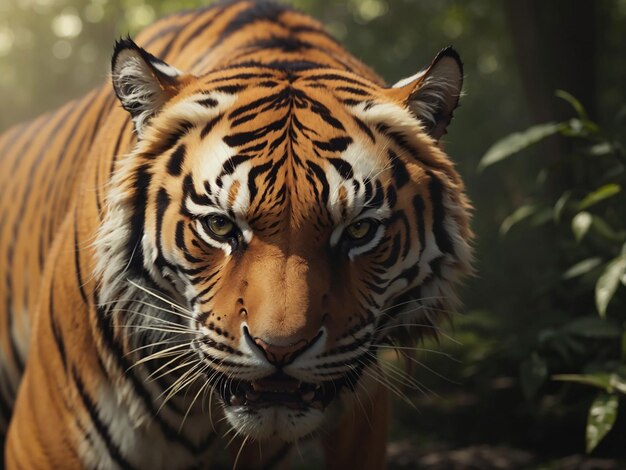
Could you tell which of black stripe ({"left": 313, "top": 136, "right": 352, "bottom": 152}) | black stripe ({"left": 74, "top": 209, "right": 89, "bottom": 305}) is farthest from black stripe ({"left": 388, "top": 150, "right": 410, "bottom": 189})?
black stripe ({"left": 74, "top": 209, "right": 89, "bottom": 305})

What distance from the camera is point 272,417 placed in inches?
83.4

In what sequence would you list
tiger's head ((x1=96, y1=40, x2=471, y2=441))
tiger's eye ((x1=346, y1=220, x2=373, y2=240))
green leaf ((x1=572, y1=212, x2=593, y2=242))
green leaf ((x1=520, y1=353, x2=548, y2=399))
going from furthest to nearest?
green leaf ((x1=520, y1=353, x2=548, y2=399)), green leaf ((x1=572, y1=212, x2=593, y2=242)), tiger's eye ((x1=346, y1=220, x2=373, y2=240)), tiger's head ((x1=96, y1=40, x2=471, y2=441))

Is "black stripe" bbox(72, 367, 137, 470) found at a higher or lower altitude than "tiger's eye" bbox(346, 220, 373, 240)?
lower

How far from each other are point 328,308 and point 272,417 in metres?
0.28

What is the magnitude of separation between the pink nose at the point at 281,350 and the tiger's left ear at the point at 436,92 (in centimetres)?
72

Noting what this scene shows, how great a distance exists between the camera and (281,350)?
1.95 metres

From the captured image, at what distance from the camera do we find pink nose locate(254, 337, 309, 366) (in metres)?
1.95

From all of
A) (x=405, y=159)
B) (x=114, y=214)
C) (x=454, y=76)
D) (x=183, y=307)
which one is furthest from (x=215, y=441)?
(x=454, y=76)

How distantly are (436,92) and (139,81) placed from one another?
722 mm

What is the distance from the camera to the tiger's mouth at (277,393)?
209 centimetres

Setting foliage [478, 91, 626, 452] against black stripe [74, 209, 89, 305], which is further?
foliage [478, 91, 626, 452]

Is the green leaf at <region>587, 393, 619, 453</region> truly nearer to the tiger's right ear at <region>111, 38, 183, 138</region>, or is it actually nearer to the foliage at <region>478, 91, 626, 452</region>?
the foliage at <region>478, 91, 626, 452</region>

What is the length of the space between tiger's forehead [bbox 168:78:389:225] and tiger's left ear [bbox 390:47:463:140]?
5.9 inches

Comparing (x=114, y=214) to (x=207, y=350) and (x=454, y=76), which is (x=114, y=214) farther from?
(x=454, y=76)
